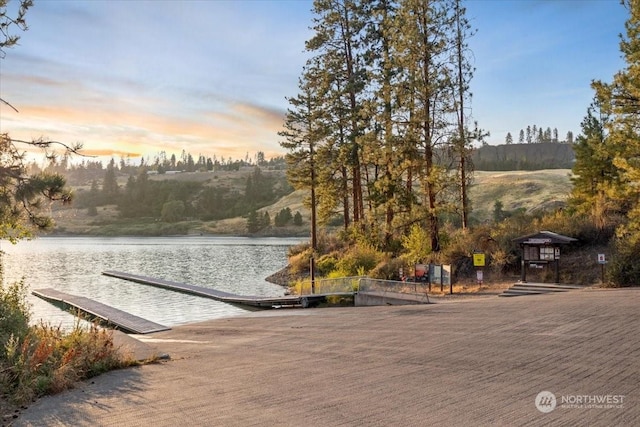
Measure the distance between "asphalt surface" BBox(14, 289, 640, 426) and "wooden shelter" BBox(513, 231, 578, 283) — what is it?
7534mm

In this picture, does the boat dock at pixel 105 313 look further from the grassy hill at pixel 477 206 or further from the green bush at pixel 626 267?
the grassy hill at pixel 477 206

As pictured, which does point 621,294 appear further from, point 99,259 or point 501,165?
point 501,165

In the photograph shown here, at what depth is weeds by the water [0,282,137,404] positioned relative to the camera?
298 inches

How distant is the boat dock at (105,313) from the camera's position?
18.5m

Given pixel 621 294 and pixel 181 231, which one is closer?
pixel 621 294

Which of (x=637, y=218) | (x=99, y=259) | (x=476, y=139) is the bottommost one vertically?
(x=99, y=259)

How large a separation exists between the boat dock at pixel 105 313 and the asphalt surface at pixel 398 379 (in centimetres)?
567

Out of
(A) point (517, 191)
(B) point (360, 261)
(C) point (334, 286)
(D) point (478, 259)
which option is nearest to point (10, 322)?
(C) point (334, 286)

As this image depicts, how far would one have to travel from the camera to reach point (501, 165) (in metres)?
153

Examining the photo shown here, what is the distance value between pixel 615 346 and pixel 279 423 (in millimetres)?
6786

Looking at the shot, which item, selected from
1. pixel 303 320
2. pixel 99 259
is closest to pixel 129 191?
pixel 99 259

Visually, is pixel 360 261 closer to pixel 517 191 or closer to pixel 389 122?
pixel 389 122

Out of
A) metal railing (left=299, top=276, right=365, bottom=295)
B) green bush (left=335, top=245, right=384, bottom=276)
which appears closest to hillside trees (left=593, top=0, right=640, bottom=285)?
metal railing (left=299, top=276, right=365, bottom=295)

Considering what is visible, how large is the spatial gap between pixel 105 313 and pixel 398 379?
18368mm
